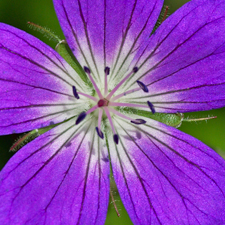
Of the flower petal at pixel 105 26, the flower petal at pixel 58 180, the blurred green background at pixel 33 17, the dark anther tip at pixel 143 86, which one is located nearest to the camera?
the flower petal at pixel 58 180

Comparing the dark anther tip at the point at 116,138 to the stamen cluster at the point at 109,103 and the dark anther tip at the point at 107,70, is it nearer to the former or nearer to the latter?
the stamen cluster at the point at 109,103

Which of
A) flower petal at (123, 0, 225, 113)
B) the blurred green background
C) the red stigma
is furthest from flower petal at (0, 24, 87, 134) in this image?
the blurred green background

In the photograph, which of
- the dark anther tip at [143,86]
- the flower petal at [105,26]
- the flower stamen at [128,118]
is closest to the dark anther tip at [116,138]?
the flower stamen at [128,118]

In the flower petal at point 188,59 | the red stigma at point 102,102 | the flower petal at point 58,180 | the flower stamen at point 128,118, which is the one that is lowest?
the flower petal at point 58,180

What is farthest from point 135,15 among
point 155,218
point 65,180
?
point 155,218

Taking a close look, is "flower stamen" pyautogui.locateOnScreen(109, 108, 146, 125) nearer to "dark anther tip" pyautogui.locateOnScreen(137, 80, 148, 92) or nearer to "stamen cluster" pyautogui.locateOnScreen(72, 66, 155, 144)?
"stamen cluster" pyautogui.locateOnScreen(72, 66, 155, 144)

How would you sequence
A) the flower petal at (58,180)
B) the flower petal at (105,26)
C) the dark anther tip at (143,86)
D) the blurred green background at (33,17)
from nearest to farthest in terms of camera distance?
the flower petal at (58,180) → the flower petal at (105,26) → the dark anther tip at (143,86) → the blurred green background at (33,17)

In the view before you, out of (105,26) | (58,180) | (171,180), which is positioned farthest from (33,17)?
(171,180)

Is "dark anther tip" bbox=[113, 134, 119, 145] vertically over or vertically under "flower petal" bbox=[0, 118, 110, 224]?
over
